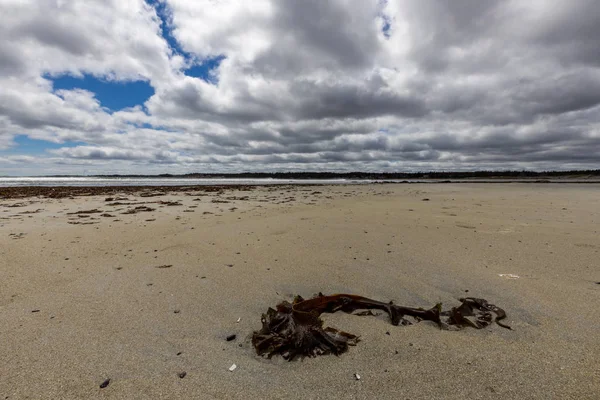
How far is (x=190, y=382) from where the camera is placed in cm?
208

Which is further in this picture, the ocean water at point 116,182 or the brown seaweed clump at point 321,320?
the ocean water at point 116,182

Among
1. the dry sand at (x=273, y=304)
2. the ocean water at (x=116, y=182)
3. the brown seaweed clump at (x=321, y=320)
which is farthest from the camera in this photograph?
the ocean water at (x=116, y=182)

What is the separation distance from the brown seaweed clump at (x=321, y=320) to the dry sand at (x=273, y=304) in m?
0.11

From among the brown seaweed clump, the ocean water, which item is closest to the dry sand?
the brown seaweed clump

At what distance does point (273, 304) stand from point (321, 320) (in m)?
0.80

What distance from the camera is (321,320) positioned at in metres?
2.73

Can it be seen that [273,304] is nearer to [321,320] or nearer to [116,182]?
[321,320]

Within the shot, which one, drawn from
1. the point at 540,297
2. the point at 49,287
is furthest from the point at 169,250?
the point at 540,297

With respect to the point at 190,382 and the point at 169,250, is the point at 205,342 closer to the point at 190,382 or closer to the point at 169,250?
the point at 190,382

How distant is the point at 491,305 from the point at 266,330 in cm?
242

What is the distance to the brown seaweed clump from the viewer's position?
8.01 ft

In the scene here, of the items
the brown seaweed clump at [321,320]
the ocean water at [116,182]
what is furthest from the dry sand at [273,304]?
the ocean water at [116,182]

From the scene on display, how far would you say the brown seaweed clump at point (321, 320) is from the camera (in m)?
2.44

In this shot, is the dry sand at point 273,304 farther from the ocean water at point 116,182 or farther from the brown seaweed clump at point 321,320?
the ocean water at point 116,182
